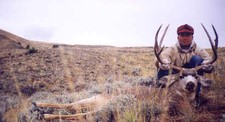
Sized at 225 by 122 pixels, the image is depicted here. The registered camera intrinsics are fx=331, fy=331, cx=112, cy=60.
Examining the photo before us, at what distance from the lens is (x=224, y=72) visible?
6859 mm

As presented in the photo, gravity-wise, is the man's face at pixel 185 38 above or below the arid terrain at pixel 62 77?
above

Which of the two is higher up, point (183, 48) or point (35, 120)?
point (183, 48)

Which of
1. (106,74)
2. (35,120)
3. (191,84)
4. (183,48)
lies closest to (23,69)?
(106,74)

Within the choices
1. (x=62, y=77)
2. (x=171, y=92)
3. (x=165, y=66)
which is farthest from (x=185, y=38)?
(x=62, y=77)

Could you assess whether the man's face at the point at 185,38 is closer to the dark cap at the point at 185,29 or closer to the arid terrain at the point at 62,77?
the dark cap at the point at 185,29

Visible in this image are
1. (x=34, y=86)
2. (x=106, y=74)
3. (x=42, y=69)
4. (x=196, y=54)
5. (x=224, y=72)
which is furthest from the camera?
(x=42, y=69)

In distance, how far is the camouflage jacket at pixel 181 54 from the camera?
18.8 feet

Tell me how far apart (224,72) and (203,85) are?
2082mm

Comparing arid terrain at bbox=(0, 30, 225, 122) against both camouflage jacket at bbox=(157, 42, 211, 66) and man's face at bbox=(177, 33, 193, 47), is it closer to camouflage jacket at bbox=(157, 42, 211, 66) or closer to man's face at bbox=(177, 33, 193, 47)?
camouflage jacket at bbox=(157, 42, 211, 66)

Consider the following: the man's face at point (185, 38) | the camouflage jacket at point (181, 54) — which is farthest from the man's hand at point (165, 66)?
the man's face at point (185, 38)

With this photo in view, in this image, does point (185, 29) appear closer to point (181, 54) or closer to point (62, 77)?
point (181, 54)

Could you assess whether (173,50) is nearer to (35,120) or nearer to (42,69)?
(35,120)

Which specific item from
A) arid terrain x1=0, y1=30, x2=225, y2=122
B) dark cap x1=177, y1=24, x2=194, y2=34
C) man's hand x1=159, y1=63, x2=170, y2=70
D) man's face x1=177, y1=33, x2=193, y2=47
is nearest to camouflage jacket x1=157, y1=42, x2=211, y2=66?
man's face x1=177, y1=33, x2=193, y2=47

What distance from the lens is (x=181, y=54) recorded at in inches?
227
